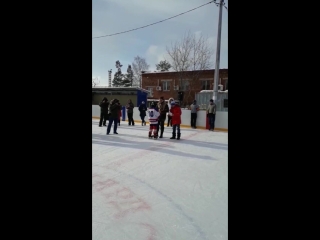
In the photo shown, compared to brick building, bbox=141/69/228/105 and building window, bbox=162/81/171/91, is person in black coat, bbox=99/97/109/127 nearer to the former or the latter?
brick building, bbox=141/69/228/105

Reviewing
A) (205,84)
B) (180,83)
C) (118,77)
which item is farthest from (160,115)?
(118,77)

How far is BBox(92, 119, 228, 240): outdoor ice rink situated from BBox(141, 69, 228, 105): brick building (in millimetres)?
20542

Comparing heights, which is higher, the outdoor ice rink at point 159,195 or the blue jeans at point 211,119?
the blue jeans at point 211,119

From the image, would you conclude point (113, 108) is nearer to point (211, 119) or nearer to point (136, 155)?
point (136, 155)

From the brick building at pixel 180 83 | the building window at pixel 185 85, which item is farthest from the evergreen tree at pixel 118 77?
the building window at pixel 185 85

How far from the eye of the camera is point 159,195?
10.4 ft

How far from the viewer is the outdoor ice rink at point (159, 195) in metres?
2.30

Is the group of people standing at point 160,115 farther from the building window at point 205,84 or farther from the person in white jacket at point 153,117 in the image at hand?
the building window at point 205,84

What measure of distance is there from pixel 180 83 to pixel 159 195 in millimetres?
25439

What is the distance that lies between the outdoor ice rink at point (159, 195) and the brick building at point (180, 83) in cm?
2054

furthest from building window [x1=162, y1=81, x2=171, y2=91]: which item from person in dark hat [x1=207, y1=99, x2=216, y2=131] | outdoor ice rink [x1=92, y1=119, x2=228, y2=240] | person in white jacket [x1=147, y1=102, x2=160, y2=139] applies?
outdoor ice rink [x1=92, y1=119, x2=228, y2=240]

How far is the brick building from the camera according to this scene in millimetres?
27062
